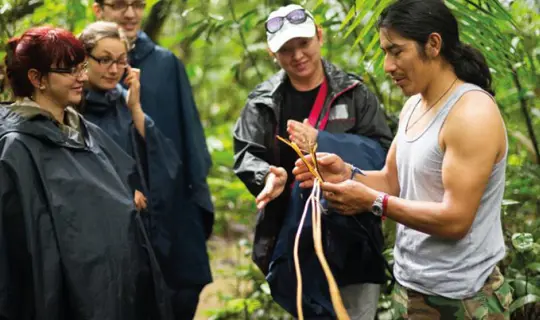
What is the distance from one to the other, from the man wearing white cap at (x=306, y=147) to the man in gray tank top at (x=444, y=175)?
564 millimetres

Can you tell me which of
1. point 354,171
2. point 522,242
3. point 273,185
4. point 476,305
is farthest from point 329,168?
point 522,242

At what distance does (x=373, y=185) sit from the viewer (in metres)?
3.30

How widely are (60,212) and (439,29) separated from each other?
1.73 m

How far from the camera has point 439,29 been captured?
2.82m

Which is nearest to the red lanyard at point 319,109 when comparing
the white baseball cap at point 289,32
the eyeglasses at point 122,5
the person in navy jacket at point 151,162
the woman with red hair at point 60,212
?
the white baseball cap at point 289,32

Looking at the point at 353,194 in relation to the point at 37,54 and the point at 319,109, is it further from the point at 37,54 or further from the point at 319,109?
the point at 37,54

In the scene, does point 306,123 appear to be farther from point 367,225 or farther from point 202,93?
point 202,93

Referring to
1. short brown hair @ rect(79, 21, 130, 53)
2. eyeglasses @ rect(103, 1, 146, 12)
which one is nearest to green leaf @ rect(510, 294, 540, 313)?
short brown hair @ rect(79, 21, 130, 53)

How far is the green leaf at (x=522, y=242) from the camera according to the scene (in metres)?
3.93

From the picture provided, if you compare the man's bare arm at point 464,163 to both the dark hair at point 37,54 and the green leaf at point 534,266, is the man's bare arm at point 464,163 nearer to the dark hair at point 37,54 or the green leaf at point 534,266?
the green leaf at point 534,266

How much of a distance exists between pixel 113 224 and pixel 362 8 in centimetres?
151

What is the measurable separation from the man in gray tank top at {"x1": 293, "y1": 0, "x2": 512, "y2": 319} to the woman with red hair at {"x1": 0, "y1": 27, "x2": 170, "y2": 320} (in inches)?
41.6

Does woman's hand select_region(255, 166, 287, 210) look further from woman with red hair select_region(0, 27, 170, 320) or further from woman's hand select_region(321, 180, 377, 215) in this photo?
woman with red hair select_region(0, 27, 170, 320)

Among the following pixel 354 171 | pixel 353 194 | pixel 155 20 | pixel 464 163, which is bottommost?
pixel 155 20
